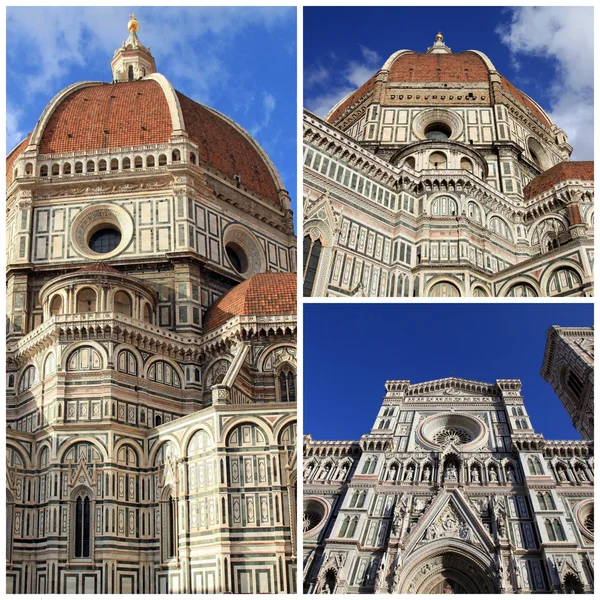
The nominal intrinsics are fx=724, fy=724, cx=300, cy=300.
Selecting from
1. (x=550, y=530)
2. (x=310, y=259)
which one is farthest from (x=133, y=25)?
(x=550, y=530)

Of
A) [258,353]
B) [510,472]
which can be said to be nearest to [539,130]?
[510,472]

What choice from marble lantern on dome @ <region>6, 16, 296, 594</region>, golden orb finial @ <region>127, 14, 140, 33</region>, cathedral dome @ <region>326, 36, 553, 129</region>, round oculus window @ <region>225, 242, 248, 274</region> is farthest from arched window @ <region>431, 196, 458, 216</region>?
golden orb finial @ <region>127, 14, 140, 33</region>

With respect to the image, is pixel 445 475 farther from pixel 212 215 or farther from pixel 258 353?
pixel 212 215

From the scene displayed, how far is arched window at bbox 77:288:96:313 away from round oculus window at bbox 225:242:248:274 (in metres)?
6.26

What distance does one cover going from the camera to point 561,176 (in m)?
25.9

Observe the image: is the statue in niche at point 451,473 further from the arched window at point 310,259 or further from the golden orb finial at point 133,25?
the golden orb finial at point 133,25

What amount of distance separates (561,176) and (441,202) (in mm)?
6037

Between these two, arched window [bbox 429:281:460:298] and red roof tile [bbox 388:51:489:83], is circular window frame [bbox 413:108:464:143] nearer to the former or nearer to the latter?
red roof tile [bbox 388:51:489:83]

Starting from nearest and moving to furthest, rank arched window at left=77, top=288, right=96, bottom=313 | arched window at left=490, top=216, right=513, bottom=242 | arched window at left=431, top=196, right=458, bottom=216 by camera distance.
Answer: arched window at left=77, top=288, right=96, bottom=313 < arched window at left=431, top=196, right=458, bottom=216 < arched window at left=490, top=216, right=513, bottom=242

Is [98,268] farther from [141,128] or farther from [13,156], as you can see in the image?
[13,156]

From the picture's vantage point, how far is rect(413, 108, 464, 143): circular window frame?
96.4 feet

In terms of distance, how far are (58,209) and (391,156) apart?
40.1 feet

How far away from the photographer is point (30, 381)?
20688 millimetres

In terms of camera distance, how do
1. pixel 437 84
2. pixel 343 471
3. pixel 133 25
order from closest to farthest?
pixel 343 471 < pixel 437 84 < pixel 133 25
